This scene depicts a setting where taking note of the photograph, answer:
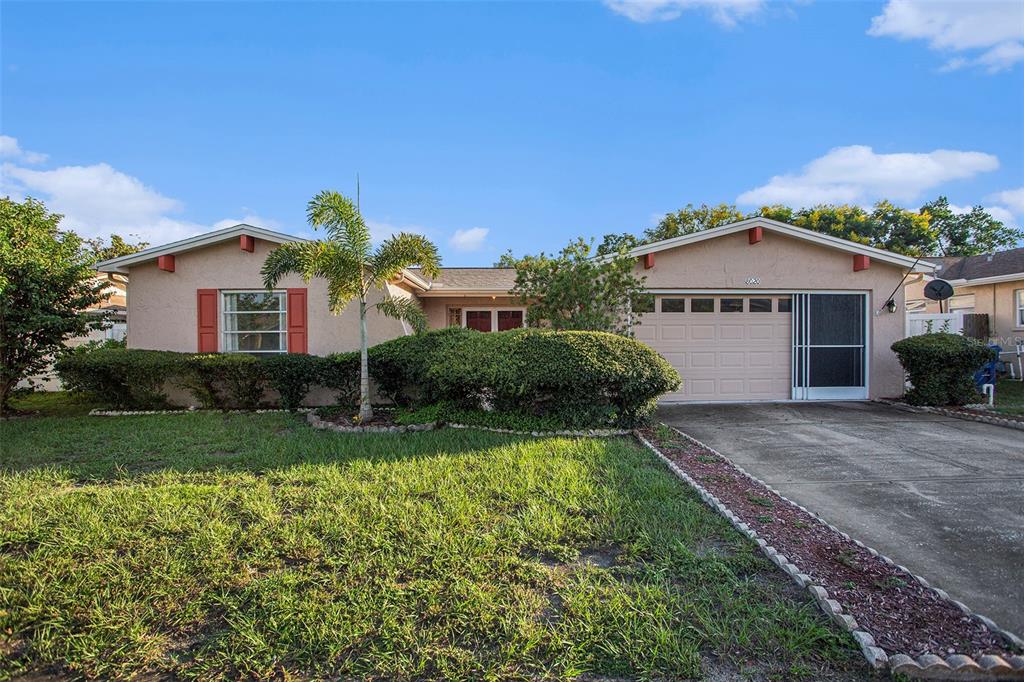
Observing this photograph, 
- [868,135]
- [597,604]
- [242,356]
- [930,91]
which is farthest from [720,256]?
[242,356]

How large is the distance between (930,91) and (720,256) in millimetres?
5486

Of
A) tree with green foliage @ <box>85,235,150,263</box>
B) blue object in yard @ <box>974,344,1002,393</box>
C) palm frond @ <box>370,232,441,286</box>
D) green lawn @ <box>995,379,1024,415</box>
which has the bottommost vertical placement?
green lawn @ <box>995,379,1024,415</box>

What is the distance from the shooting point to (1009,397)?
11086 mm

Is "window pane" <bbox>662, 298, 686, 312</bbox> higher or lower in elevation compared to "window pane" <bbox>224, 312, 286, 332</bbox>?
higher

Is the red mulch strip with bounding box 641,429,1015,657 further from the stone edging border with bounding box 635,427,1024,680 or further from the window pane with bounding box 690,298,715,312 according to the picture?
the window pane with bounding box 690,298,715,312

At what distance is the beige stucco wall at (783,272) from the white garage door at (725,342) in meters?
0.38

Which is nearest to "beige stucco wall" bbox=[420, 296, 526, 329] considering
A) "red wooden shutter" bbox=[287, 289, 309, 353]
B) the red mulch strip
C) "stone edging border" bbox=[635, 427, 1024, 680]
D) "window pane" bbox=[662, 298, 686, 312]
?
"red wooden shutter" bbox=[287, 289, 309, 353]

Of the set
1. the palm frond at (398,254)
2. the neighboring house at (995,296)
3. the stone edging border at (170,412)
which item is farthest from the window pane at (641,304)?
the neighboring house at (995,296)

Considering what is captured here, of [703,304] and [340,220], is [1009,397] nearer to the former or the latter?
[703,304]

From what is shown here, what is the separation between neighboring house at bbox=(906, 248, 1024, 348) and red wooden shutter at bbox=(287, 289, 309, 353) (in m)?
17.0

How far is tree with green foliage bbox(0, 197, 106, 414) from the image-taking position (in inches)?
356

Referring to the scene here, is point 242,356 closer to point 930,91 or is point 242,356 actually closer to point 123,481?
point 123,481

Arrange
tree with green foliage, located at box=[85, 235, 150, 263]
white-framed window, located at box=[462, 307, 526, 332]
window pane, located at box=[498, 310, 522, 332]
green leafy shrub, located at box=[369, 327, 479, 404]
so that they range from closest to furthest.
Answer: green leafy shrub, located at box=[369, 327, 479, 404] → white-framed window, located at box=[462, 307, 526, 332] → window pane, located at box=[498, 310, 522, 332] → tree with green foliage, located at box=[85, 235, 150, 263]

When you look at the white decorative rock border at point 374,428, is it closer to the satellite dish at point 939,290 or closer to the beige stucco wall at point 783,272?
the beige stucco wall at point 783,272
